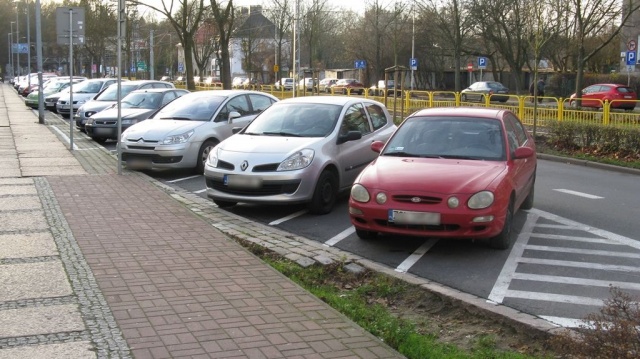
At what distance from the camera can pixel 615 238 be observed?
881 cm

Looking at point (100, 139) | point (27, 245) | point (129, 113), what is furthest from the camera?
point (100, 139)

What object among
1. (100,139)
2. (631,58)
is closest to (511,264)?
(100,139)

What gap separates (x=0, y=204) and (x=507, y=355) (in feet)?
24.7

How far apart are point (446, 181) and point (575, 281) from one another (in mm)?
1650

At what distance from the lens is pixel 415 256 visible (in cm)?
798

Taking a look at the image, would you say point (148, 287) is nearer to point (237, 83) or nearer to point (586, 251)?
point (586, 251)

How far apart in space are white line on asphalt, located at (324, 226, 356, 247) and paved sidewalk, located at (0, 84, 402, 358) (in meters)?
0.32

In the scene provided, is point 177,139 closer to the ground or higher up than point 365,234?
higher up

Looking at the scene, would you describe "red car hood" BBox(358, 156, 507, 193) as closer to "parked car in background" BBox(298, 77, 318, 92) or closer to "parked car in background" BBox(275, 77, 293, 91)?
"parked car in background" BBox(298, 77, 318, 92)

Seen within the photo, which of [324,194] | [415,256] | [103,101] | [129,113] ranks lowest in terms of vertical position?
[415,256]

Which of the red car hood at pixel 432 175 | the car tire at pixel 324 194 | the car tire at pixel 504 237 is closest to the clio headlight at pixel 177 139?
the car tire at pixel 324 194

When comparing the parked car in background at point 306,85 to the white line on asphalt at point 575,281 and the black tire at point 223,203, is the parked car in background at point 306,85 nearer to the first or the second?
the black tire at point 223,203

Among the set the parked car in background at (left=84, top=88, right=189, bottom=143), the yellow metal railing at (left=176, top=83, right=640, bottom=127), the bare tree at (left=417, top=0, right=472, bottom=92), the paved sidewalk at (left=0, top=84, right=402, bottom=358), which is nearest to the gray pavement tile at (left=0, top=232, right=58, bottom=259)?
the paved sidewalk at (left=0, top=84, right=402, bottom=358)

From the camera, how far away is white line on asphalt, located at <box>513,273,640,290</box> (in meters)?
6.87
